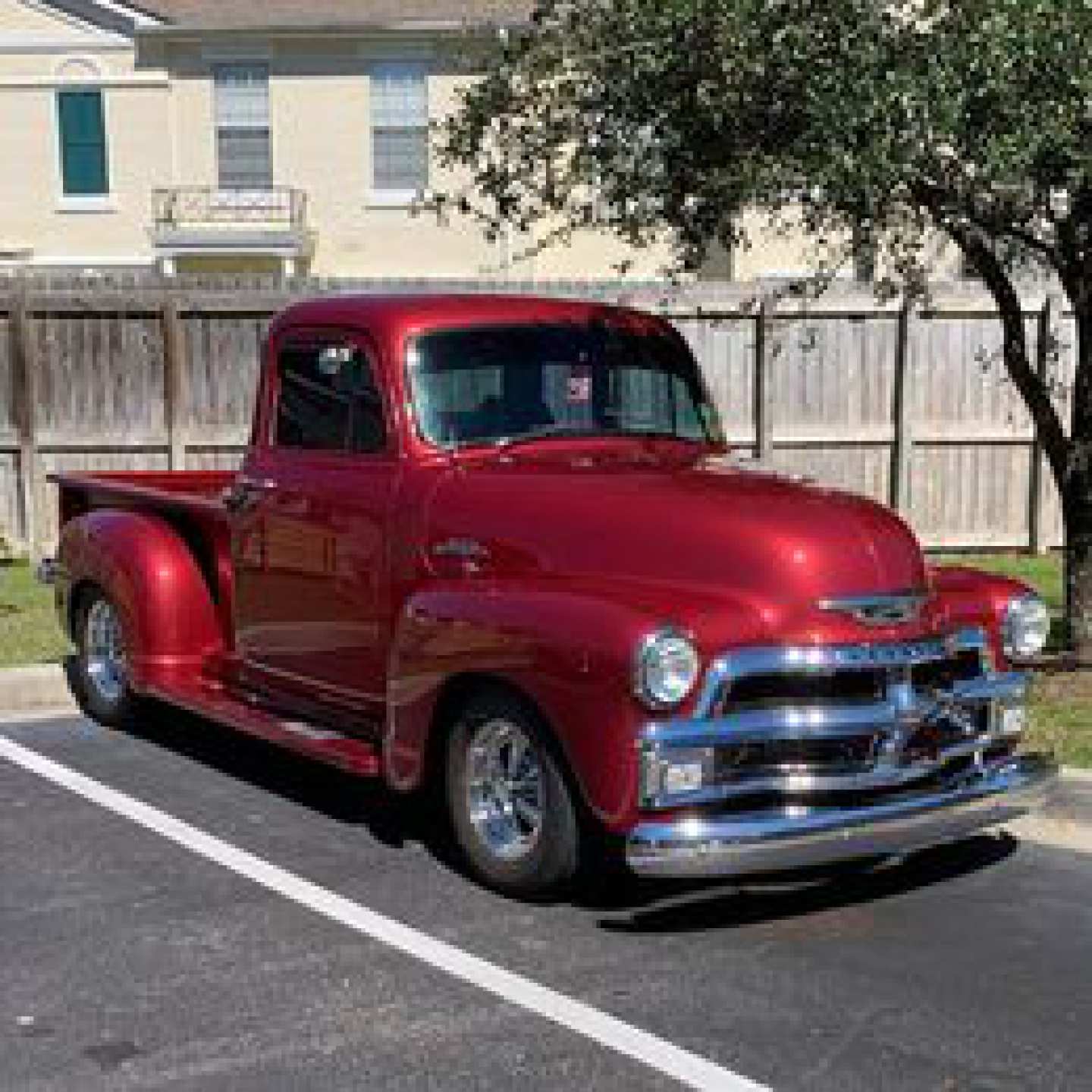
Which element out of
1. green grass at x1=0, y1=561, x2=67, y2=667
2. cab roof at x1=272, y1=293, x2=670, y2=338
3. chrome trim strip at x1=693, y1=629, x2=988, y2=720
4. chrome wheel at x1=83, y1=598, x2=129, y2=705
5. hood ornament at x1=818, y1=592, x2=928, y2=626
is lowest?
green grass at x1=0, y1=561, x2=67, y2=667

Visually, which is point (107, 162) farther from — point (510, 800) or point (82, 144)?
point (510, 800)

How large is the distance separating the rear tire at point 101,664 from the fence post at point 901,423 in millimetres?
7382

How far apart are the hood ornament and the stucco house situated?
2323cm

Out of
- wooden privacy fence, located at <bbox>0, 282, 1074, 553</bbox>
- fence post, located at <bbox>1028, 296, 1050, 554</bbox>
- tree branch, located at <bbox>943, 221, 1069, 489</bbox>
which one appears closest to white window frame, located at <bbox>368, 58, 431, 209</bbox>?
wooden privacy fence, located at <bbox>0, 282, 1074, 553</bbox>

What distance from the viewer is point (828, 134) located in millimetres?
6133

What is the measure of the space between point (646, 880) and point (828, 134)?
2.76m

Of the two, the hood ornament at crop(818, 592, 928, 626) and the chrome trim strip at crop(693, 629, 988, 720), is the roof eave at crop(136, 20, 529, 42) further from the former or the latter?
the chrome trim strip at crop(693, 629, 988, 720)

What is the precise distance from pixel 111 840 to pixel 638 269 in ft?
71.4

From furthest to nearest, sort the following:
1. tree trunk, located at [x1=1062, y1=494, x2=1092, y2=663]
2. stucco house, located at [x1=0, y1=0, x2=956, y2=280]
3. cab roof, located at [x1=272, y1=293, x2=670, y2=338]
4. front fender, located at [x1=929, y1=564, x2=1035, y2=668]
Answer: stucco house, located at [x1=0, y1=0, x2=956, y2=280]
tree trunk, located at [x1=1062, y1=494, x2=1092, y2=663]
cab roof, located at [x1=272, y1=293, x2=670, y2=338]
front fender, located at [x1=929, y1=564, x2=1035, y2=668]

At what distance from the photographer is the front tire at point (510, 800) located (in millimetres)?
5344

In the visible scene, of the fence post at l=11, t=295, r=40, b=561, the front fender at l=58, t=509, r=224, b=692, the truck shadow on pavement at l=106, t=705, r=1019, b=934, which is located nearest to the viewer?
the truck shadow on pavement at l=106, t=705, r=1019, b=934

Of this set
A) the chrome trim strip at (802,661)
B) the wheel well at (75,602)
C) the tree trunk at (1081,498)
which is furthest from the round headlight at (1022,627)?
the wheel well at (75,602)

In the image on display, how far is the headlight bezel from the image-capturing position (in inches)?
194

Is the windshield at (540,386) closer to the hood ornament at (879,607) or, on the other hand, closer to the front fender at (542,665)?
the front fender at (542,665)
